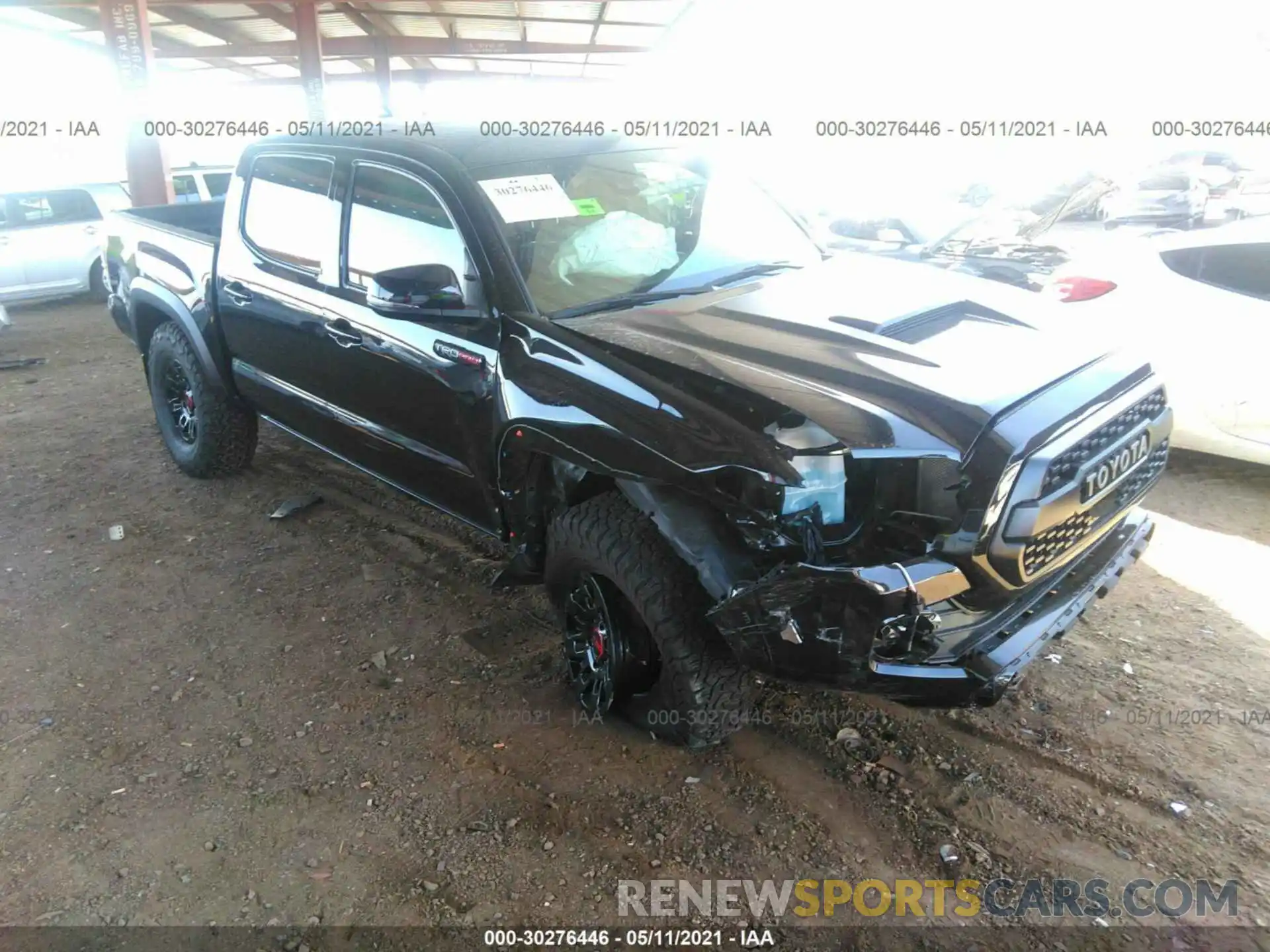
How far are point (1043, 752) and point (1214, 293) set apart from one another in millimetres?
2915

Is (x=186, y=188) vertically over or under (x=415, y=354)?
over

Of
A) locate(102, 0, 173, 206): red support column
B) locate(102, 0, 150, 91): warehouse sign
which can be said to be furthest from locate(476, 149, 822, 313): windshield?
locate(102, 0, 150, 91): warehouse sign

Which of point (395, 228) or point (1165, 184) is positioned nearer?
point (395, 228)

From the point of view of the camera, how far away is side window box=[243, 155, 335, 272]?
12.2ft

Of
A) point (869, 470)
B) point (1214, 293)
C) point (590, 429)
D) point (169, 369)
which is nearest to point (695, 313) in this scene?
point (590, 429)

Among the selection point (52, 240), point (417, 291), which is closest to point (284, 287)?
point (417, 291)

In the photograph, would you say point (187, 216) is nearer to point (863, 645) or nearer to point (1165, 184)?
point (863, 645)

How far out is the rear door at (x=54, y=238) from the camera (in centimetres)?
1038

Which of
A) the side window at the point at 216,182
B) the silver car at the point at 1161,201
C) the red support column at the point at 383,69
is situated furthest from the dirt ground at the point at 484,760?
the red support column at the point at 383,69

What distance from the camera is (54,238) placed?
416 inches

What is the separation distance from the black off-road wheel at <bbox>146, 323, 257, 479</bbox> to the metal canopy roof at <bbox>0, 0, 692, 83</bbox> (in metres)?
8.18

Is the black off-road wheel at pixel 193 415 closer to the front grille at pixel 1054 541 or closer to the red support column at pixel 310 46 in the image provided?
the front grille at pixel 1054 541

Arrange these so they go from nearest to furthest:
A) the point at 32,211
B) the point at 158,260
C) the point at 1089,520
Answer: the point at 1089,520
the point at 158,260
the point at 32,211

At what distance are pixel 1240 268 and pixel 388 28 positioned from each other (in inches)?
595
